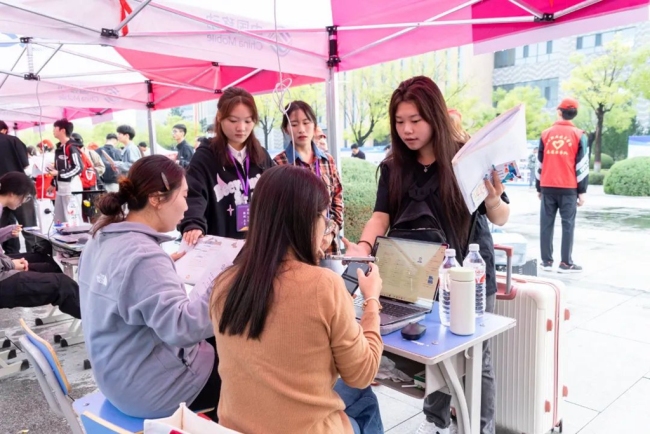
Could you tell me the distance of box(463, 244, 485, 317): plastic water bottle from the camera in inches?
66.0

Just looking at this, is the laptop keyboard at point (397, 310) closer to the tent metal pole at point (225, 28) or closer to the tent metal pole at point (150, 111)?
the tent metal pole at point (225, 28)

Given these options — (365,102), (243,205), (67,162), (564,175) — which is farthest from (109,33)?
(365,102)

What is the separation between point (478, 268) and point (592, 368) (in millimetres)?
1677

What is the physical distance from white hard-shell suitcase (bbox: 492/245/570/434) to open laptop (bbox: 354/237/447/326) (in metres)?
0.47

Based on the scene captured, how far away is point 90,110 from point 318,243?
8298mm

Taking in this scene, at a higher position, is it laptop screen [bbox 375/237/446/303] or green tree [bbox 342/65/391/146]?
green tree [bbox 342/65/391/146]

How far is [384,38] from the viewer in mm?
3459

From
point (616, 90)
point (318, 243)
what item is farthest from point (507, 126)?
point (616, 90)

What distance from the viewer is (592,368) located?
2.86m

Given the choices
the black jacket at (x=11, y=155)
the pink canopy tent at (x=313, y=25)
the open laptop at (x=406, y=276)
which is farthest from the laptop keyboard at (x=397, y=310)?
the black jacket at (x=11, y=155)

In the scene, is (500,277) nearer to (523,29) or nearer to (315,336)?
(315,336)

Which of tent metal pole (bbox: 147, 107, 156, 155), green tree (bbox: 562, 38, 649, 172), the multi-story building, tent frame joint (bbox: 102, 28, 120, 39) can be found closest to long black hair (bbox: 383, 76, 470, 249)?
tent frame joint (bbox: 102, 28, 120, 39)

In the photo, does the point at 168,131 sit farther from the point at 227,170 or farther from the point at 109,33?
the point at 227,170

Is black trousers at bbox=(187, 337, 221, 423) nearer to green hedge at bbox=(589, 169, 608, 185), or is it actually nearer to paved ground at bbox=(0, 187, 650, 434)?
paved ground at bbox=(0, 187, 650, 434)
